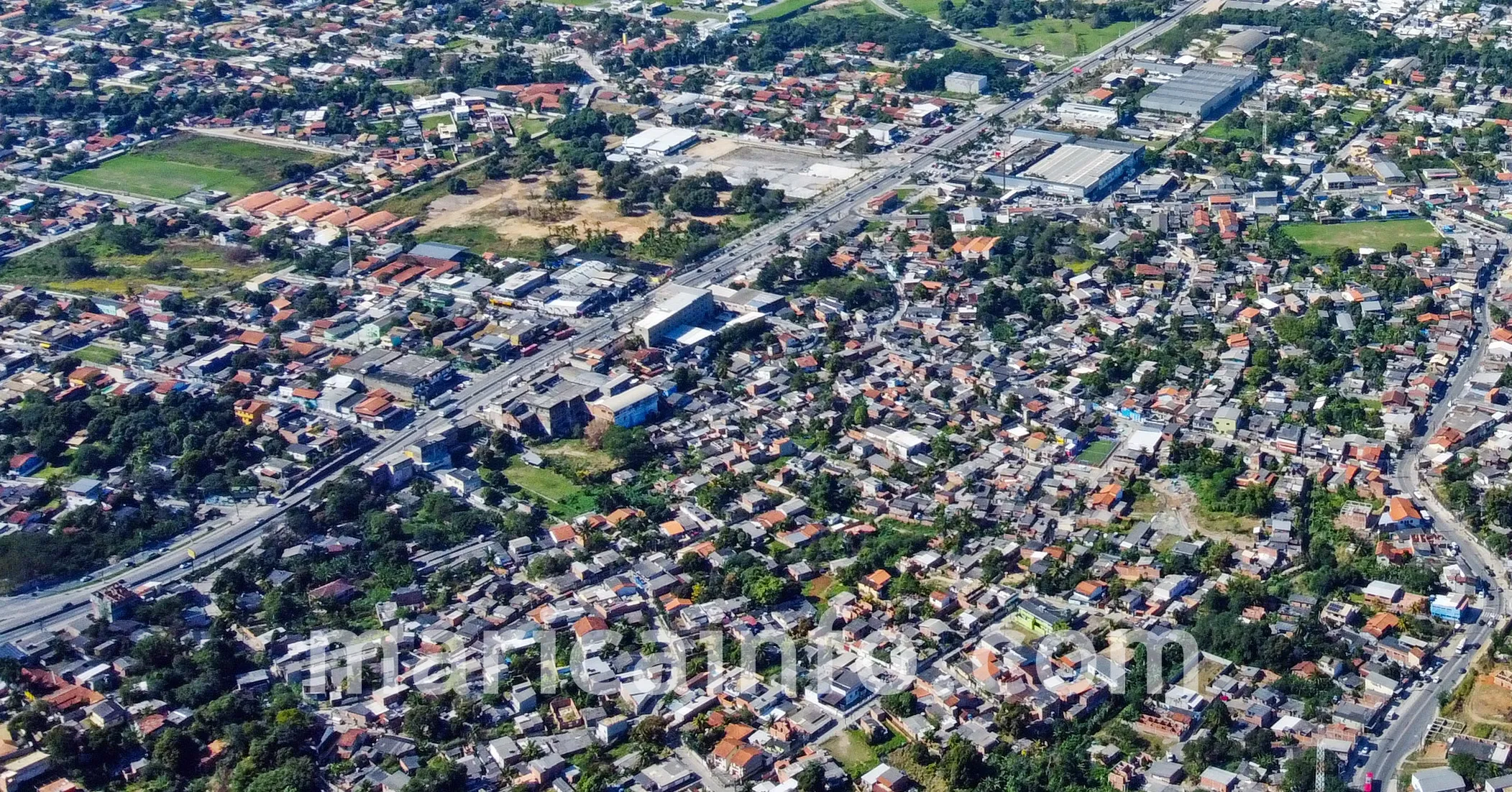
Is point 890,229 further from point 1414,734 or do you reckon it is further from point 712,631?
point 1414,734

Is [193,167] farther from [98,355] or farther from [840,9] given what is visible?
[840,9]

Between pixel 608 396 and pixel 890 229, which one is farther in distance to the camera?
pixel 890 229

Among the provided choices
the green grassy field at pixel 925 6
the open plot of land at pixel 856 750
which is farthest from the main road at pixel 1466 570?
the green grassy field at pixel 925 6

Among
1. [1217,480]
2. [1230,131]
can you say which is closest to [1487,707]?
[1217,480]

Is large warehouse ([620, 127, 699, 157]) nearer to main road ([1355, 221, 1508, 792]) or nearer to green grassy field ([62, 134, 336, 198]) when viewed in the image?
green grassy field ([62, 134, 336, 198])

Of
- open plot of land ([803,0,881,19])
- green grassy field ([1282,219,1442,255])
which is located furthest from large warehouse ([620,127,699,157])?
green grassy field ([1282,219,1442,255])

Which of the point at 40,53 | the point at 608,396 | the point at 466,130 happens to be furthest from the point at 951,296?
the point at 40,53

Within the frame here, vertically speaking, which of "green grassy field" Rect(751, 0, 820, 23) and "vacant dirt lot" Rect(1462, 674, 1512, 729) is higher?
"vacant dirt lot" Rect(1462, 674, 1512, 729)

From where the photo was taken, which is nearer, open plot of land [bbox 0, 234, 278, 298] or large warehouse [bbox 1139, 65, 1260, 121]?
open plot of land [bbox 0, 234, 278, 298]
